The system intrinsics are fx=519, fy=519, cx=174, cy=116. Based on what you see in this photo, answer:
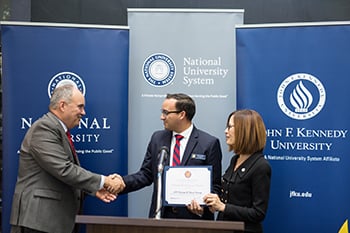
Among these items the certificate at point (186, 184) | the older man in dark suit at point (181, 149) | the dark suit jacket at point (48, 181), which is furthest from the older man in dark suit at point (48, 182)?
the certificate at point (186, 184)

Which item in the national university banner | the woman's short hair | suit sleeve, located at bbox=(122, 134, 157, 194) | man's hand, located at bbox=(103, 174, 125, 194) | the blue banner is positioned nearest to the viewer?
the woman's short hair

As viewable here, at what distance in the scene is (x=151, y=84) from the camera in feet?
14.1

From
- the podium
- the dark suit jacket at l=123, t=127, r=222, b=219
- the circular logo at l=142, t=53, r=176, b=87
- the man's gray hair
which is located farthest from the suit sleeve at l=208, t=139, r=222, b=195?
the podium

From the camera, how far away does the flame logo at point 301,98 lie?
3916 mm

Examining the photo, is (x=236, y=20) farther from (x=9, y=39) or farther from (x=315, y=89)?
(x=9, y=39)

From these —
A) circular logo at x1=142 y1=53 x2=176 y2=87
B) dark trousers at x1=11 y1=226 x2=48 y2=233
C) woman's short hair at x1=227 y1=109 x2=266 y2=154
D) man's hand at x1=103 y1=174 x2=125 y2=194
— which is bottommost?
dark trousers at x1=11 y1=226 x2=48 y2=233

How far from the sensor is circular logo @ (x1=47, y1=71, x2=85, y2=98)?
4070mm

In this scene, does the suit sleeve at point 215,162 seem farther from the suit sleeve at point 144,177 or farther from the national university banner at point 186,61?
the national university banner at point 186,61

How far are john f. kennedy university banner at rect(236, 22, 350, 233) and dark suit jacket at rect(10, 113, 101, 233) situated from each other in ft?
4.75

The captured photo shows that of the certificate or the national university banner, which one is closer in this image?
the certificate

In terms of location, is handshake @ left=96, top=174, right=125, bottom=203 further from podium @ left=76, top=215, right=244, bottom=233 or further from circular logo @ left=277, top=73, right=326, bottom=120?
circular logo @ left=277, top=73, right=326, bottom=120

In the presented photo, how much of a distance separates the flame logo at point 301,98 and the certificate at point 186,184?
1.23 meters

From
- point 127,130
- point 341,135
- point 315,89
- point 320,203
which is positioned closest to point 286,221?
point 320,203

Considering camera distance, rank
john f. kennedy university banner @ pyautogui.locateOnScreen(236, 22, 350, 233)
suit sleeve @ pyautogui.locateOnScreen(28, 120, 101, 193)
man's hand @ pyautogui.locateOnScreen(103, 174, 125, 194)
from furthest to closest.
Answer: john f. kennedy university banner @ pyautogui.locateOnScreen(236, 22, 350, 233) → man's hand @ pyautogui.locateOnScreen(103, 174, 125, 194) → suit sleeve @ pyautogui.locateOnScreen(28, 120, 101, 193)
